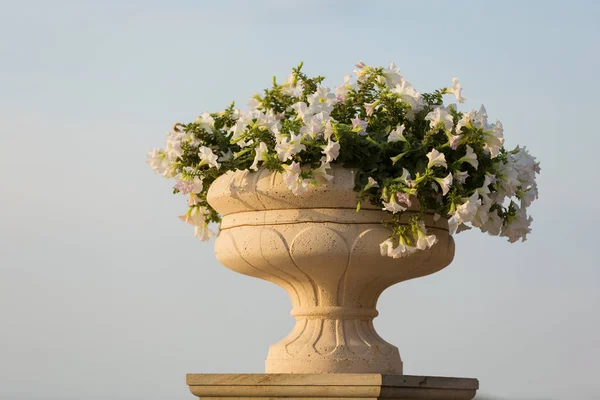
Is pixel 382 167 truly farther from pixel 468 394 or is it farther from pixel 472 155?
pixel 468 394

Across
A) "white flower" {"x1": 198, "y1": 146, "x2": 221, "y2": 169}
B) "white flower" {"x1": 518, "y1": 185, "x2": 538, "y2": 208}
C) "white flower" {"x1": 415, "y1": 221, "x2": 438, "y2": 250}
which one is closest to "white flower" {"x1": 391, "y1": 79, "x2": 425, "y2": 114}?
"white flower" {"x1": 415, "y1": 221, "x2": 438, "y2": 250}

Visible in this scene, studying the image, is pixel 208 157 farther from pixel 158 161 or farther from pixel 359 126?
pixel 359 126

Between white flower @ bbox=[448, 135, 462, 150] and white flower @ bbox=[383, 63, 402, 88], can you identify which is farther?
white flower @ bbox=[383, 63, 402, 88]

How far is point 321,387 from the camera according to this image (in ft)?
17.2

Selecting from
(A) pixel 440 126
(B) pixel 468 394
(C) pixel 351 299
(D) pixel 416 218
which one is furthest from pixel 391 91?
(B) pixel 468 394

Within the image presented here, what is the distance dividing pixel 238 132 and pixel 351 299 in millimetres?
1070

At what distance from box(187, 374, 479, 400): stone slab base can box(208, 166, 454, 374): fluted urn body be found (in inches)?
6.5

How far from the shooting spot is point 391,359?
5535 millimetres

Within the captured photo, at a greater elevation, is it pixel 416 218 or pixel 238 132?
pixel 238 132

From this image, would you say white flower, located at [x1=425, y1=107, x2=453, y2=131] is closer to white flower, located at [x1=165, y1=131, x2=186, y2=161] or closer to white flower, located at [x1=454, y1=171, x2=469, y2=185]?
white flower, located at [x1=454, y1=171, x2=469, y2=185]

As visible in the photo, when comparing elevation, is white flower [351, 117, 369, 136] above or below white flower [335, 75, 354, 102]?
below

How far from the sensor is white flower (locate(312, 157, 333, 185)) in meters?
5.23

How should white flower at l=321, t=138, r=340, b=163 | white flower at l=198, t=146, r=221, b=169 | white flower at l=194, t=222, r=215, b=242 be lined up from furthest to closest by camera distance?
white flower at l=194, t=222, r=215, b=242 → white flower at l=198, t=146, r=221, b=169 → white flower at l=321, t=138, r=340, b=163

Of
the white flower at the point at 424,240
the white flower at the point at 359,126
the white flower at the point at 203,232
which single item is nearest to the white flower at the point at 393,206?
the white flower at the point at 424,240
